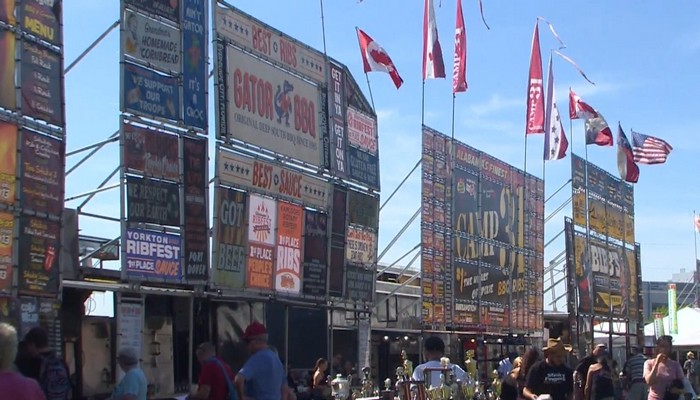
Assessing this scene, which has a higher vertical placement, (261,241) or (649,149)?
(649,149)

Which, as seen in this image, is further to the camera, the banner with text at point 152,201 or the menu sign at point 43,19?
the banner with text at point 152,201

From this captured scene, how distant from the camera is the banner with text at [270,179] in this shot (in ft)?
60.6

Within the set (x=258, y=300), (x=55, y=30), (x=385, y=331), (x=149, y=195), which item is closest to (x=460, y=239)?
(x=385, y=331)

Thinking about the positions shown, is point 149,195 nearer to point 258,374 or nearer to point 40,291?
point 40,291

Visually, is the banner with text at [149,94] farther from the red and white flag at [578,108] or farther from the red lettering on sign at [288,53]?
the red and white flag at [578,108]

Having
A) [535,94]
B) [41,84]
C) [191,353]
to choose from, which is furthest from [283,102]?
[535,94]

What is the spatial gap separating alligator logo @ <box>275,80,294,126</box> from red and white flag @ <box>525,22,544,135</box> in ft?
42.2

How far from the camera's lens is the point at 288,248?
2022 cm

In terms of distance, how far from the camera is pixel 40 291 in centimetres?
1420

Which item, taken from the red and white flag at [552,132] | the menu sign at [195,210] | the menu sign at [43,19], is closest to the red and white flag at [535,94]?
the red and white flag at [552,132]

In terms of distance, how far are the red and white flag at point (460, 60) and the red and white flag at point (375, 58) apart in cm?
324

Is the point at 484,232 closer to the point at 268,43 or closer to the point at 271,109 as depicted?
the point at 271,109

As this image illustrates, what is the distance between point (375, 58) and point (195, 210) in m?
8.44

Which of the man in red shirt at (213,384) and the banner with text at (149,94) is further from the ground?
the banner with text at (149,94)
